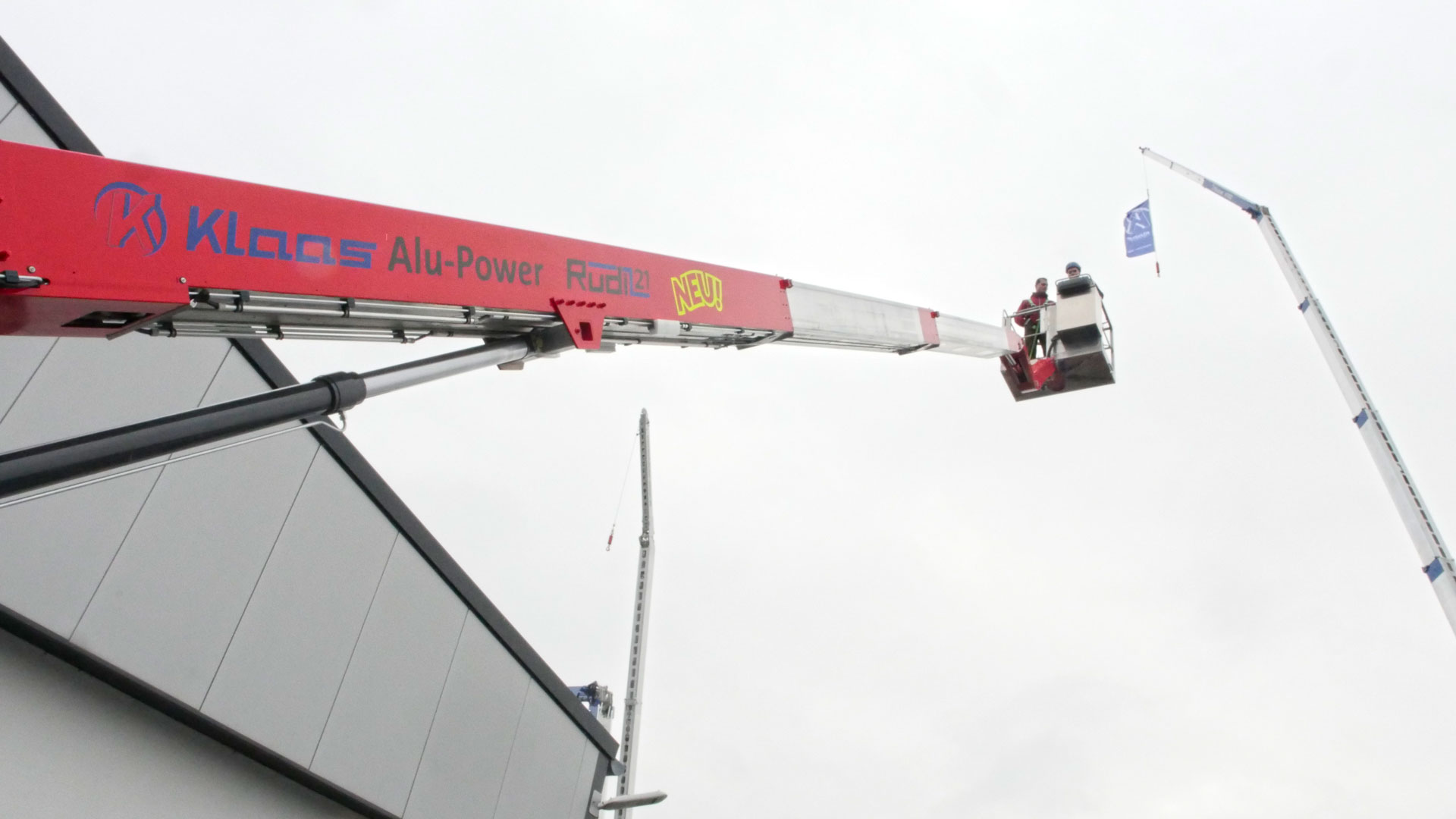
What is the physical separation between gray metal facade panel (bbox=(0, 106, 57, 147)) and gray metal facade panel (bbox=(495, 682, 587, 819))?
850 cm

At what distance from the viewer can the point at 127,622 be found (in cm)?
718

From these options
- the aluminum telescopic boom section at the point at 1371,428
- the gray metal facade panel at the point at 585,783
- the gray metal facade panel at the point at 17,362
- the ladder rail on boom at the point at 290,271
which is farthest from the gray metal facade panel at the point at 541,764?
the aluminum telescopic boom section at the point at 1371,428

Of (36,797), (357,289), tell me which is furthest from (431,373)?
(36,797)

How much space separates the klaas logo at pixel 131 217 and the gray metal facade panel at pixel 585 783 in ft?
36.5

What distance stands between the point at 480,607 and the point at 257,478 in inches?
152

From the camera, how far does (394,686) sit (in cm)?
1007

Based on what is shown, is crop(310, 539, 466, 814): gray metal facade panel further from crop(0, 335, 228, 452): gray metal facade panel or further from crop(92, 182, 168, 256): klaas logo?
crop(92, 182, 168, 256): klaas logo

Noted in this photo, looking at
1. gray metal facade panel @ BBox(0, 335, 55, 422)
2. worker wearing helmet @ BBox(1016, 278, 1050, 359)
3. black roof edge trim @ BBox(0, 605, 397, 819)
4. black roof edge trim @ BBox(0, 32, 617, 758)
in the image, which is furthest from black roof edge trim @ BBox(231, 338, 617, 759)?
worker wearing helmet @ BBox(1016, 278, 1050, 359)

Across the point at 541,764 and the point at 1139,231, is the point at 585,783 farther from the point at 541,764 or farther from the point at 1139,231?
the point at 1139,231

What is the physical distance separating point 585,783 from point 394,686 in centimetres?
512

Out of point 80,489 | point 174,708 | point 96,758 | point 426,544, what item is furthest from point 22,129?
point 426,544

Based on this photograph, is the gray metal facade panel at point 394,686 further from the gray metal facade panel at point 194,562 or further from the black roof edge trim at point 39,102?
the black roof edge trim at point 39,102

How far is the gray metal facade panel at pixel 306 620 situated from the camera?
8.24 metres

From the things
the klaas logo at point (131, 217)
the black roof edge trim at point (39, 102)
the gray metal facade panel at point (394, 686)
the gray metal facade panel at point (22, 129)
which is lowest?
the gray metal facade panel at point (394, 686)
